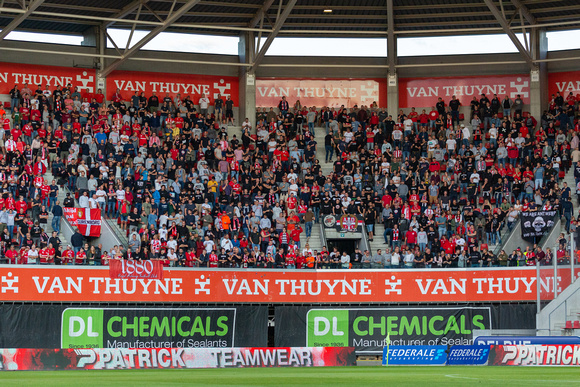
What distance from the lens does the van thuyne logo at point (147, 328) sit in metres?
31.0

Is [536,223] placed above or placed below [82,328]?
above

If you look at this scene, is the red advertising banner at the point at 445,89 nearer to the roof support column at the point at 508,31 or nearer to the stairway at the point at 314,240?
the roof support column at the point at 508,31

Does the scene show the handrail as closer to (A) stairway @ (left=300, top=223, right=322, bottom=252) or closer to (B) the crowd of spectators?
(A) stairway @ (left=300, top=223, right=322, bottom=252)

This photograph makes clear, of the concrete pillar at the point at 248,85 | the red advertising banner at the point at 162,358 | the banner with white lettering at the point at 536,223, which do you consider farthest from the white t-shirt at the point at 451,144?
the red advertising banner at the point at 162,358

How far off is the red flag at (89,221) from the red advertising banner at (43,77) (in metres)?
11.1

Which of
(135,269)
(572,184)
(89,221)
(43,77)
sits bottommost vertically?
(135,269)

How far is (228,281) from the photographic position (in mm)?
32625

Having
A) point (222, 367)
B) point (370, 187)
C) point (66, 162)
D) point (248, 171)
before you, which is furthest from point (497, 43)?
point (222, 367)

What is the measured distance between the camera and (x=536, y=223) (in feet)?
112

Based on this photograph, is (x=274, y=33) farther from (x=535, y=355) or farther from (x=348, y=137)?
(x=535, y=355)

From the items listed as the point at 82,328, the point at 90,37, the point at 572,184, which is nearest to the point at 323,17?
the point at 90,37

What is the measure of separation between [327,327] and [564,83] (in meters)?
20.3

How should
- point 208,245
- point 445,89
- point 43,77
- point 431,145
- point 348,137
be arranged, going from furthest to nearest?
point 445,89
point 43,77
point 348,137
point 431,145
point 208,245

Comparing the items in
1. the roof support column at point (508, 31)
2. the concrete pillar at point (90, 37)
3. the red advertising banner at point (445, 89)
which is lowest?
the red advertising banner at point (445, 89)
